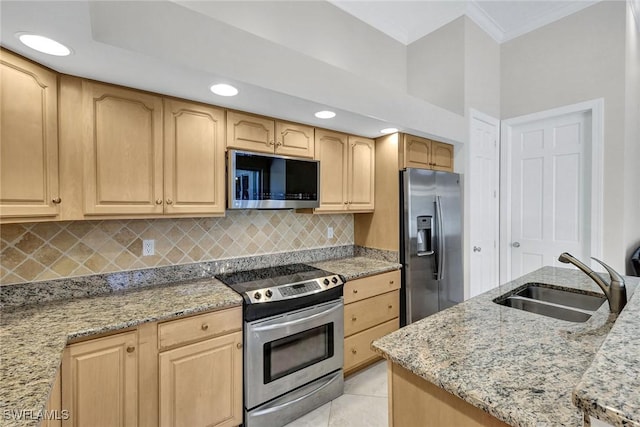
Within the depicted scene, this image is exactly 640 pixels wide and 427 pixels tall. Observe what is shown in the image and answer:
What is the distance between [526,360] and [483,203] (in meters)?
2.70

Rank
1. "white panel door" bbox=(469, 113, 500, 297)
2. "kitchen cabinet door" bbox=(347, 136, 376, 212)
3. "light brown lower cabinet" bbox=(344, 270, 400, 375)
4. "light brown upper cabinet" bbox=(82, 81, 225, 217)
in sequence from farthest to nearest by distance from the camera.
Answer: "white panel door" bbox=(469, 113, 500, 297) → "kitchen cabinet door" bbox=(347, 136, 376, 212) → "light brown lower cabinet" bbox=(344, 270, 400, 375) → "light brown upper cabinet" bbox=(82, 81, 225, 217)

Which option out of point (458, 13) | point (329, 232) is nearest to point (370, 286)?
point (329, 232)

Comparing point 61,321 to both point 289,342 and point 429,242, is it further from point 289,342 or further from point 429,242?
point 429,242

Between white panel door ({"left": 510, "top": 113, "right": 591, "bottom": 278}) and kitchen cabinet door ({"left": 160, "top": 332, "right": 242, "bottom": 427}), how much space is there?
10.9 ft

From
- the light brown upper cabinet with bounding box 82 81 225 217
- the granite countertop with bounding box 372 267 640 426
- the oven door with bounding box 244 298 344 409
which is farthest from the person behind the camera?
the oven door with bounding box 244 298 344 409

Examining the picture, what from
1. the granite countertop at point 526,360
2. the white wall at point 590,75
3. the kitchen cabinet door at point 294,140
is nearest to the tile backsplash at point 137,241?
the kitchen cabinet door at point 294,140

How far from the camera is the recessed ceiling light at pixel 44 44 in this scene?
4.23 ft

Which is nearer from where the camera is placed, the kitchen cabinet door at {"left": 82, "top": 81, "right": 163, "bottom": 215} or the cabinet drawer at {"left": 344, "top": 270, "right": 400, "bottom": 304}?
the kitchen cabinet door at {"left": 82, "top": 81, "right": 163, "bottom": 215}

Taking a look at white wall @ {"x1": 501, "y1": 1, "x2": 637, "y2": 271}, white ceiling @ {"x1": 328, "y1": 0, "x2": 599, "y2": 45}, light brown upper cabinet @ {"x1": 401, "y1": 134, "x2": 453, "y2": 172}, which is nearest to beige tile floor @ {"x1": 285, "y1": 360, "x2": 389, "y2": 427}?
light brown upper cabinet @ {"x1": 401, "y1": 134, "x2": 453, "y2": 172}

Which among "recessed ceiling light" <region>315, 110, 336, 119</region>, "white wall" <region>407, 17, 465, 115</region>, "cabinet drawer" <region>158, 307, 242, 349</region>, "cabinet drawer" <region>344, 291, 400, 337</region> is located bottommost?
"cabinet drawer" <region>344, 291, 400, 337</region>

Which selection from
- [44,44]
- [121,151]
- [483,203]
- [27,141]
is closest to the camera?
[44,44]

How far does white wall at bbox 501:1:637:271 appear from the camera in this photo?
275 cm

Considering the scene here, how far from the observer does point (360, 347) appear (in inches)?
101

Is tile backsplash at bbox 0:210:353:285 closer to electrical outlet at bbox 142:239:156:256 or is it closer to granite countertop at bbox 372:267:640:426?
electrical outlet at bbox 142:239:156:256
